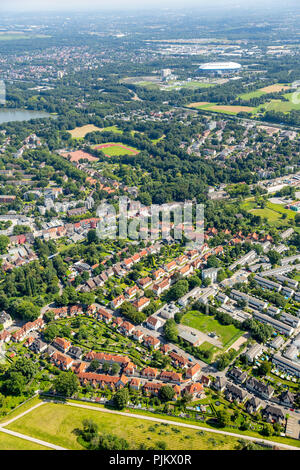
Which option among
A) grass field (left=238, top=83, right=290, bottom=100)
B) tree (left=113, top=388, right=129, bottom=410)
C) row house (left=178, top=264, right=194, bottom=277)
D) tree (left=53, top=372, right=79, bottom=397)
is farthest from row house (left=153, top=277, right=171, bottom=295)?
grass field (left=238, top=83, right=290, bottom=100)

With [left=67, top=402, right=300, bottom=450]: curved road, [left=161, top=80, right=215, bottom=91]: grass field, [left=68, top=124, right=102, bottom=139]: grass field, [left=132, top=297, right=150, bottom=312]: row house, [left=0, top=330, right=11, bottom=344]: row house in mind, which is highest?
[left=161, top=80, right=215, bottom=91]: grass field

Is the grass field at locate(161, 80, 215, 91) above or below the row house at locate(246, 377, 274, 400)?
above

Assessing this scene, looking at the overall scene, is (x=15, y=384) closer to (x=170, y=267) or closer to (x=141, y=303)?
(x=141, y=303)

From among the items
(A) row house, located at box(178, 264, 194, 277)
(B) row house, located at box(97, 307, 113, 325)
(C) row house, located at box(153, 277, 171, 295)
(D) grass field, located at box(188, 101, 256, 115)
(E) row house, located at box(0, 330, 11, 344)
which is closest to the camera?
(E) row house, located at box(0, 330, 11, 344)

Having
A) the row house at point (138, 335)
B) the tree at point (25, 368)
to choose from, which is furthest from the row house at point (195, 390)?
the tree at point (25, 368)

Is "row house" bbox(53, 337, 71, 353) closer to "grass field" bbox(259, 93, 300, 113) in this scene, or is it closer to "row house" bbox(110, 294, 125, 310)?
"row house" bbox(110, 294, 125, 310)

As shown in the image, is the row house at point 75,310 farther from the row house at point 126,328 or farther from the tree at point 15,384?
the tree at point 15,384

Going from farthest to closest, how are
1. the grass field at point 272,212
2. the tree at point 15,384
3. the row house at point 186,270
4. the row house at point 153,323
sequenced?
the grass field at point 272,212, the row house at point 186,270, the row house at point 153,323, the tree at point 15,384
